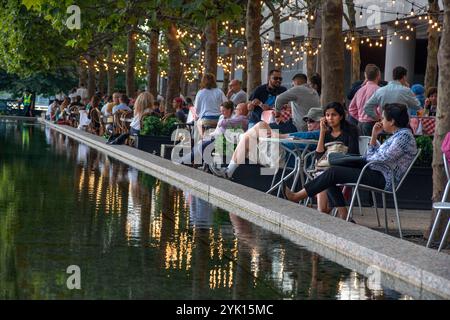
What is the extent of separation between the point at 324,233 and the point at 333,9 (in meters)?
8.71

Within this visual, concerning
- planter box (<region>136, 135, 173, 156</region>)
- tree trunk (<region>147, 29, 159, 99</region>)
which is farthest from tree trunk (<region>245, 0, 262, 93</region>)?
tree trunk (<region>147, 29, 159, 99</region>)

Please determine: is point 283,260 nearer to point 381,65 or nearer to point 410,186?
point 410,186

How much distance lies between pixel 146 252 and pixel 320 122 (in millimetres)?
4719

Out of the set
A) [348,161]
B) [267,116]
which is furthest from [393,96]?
[348,161]

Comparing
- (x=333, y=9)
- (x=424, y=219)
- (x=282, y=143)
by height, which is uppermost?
(x=333, y=9)

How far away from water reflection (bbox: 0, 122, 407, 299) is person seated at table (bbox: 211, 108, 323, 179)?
1.42 m

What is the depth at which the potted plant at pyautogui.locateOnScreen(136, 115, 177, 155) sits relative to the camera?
1162 inches

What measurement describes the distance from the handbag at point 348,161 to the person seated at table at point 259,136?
2.08 m

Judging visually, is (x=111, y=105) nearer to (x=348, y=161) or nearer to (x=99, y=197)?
(x=99, y=197)

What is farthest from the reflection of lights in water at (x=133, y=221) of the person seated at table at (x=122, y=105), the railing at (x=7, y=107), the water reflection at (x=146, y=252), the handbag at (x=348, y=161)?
the railing at (x=7, y=107)

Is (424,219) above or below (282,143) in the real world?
below
